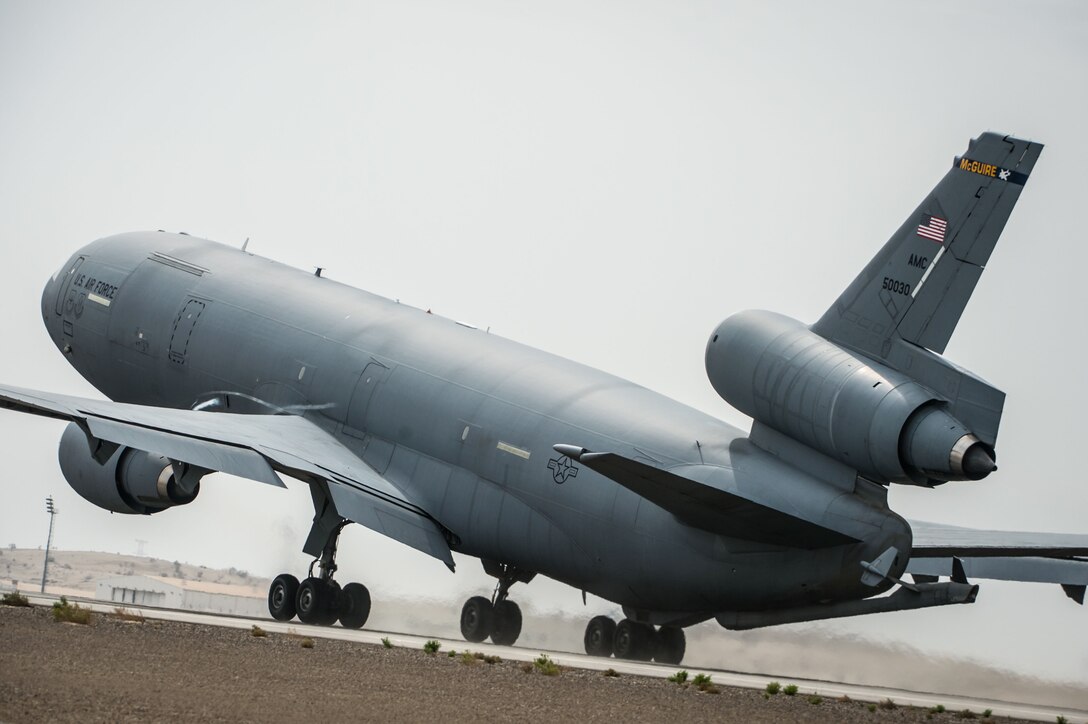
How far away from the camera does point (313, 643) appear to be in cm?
2416

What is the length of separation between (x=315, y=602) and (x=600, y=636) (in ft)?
18.6

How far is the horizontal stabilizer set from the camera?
21.0 m

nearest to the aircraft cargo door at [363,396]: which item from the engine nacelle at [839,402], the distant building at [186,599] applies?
the engine nacelle at [839,402]

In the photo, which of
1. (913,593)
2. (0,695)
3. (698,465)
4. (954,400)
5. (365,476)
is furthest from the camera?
(365,476)

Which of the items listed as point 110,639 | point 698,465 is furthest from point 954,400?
point 110,639

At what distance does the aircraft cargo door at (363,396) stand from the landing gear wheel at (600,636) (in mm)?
5922

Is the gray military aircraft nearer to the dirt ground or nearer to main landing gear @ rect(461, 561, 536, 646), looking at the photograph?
main landing gear @ rect(461, 561, 536, 646)

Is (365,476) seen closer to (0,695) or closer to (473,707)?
(473,707)

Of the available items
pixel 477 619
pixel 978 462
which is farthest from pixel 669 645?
pixel 978 462

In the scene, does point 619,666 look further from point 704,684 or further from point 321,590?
point 321,590

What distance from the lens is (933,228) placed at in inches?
890

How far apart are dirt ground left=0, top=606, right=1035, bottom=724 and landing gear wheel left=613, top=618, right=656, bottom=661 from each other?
265 inches

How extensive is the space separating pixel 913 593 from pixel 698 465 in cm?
417

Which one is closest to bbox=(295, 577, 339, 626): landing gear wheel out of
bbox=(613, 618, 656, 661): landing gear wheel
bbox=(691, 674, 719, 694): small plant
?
bbox=(613, 618, 656, 661): landing gear wheel
